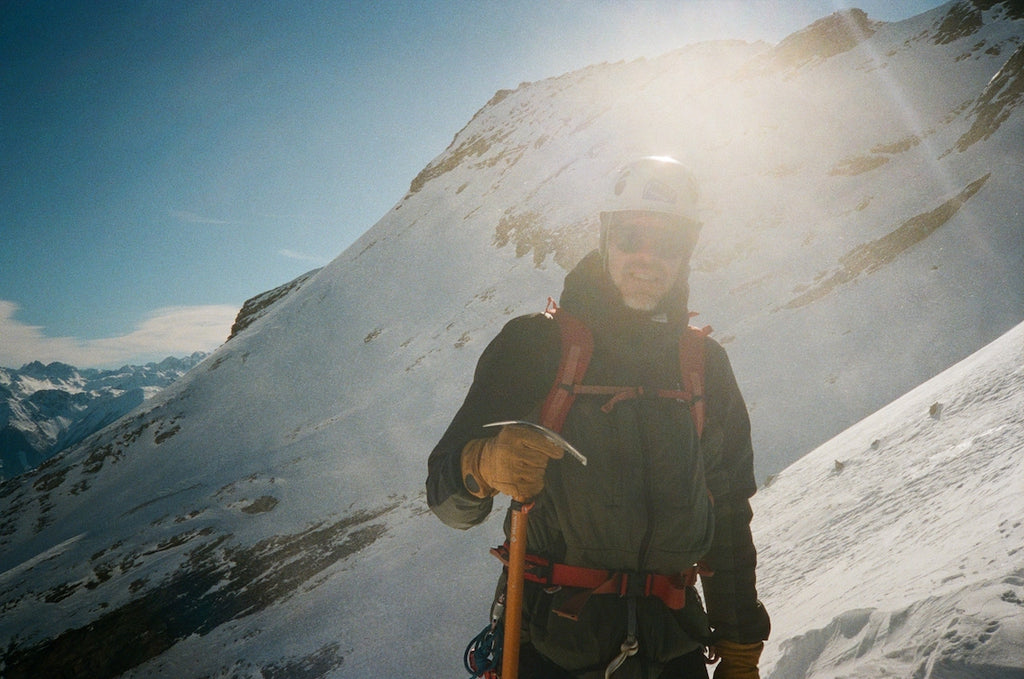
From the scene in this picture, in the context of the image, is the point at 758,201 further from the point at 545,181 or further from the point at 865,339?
the point at 545,181

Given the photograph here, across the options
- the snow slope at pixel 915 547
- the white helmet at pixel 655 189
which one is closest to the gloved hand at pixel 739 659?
the snow slope at pixel 915 547

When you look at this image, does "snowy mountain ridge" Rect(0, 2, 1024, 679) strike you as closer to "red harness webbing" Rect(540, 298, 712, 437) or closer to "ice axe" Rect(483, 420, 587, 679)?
"red harness webbing" Rect(540, 298, 712, 437)

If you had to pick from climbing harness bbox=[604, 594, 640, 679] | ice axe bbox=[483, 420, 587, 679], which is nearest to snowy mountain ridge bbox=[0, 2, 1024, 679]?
climbing harness bbox=[604, 594, 640, 679]

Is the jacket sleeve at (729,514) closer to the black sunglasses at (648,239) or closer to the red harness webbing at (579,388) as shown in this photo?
the red harness webbing at (579,388)

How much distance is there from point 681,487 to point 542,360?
104 centimetres

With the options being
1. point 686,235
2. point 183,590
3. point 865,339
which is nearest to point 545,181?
point 865,339

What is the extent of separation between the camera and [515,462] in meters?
2.33

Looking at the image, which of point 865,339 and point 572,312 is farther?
point 865,339

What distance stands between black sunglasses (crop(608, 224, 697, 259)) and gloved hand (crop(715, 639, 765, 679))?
2.47 metres

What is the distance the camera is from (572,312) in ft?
9.14

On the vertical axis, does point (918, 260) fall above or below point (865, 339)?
above

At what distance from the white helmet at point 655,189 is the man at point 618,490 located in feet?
1.40

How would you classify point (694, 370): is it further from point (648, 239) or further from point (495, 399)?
point (495, 399)

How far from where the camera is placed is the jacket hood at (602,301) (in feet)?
9.10
